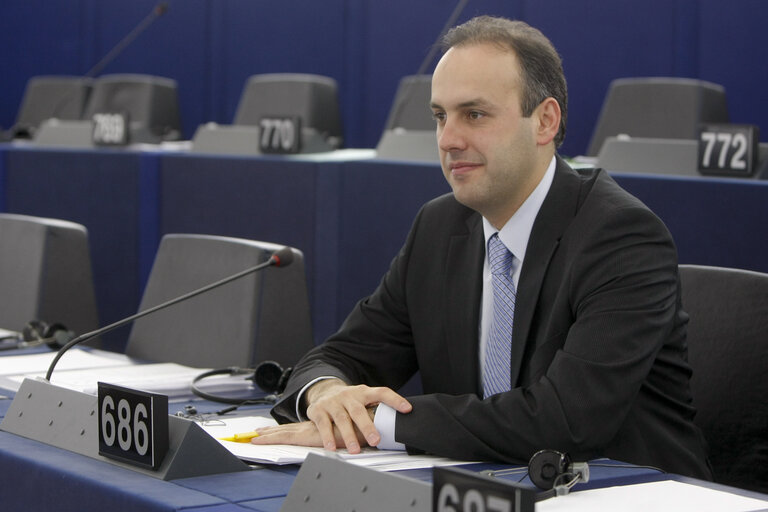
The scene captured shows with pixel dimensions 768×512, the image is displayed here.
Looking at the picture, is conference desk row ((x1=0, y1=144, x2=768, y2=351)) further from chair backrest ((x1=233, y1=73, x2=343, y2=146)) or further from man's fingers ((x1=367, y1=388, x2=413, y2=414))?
man's fingers ((x1=367, y1=388, x2=413, y2=414))

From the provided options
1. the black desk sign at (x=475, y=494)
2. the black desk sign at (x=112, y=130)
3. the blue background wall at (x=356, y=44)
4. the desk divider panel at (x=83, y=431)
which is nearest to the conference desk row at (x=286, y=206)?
the black desk sign at (x=112, y=130)

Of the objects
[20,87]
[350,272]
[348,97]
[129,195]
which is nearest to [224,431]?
[350,272]

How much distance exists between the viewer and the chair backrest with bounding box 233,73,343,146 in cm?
552

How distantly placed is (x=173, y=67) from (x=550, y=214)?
674 centimetres

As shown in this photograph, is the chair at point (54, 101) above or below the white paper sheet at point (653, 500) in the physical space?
below

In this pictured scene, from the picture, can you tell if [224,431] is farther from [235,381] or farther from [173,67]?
[173,67]

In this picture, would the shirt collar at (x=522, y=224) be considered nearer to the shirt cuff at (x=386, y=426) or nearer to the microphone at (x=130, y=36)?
the shirt cuff at (x=386, y=426)

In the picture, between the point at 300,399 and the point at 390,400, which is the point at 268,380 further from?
the point at 390,400

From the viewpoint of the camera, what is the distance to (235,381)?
2.29 m

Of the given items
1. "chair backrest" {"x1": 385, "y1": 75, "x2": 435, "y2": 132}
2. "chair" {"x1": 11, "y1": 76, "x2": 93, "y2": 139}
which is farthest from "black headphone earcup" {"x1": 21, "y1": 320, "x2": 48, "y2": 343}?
"chair" {"x1": 11, "y1": 76, "x2": 93, "y2": 139}

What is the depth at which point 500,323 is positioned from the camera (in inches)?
75.8

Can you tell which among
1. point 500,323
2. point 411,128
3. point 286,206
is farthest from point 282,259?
point 411,128

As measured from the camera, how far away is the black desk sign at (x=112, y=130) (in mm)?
4652

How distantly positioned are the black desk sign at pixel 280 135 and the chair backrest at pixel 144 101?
6.78ft
